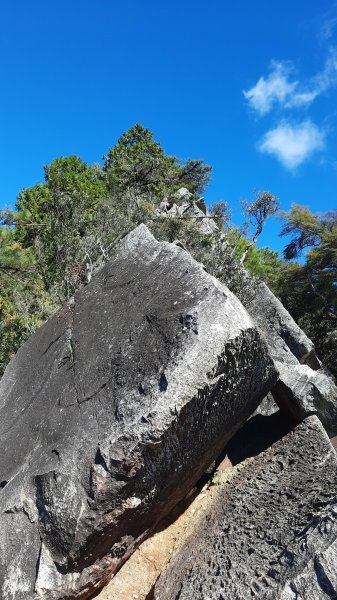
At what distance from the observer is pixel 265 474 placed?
5.66m

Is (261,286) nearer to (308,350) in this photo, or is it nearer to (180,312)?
(308,350)

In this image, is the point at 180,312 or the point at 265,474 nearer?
the point at 180,312

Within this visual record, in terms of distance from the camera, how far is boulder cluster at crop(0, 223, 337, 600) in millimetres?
4188

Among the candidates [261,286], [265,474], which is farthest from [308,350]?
[265,474]

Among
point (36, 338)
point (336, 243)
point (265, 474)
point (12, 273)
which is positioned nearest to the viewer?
point (265, 474)

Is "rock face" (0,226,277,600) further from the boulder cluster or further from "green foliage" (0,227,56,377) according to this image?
"green foliage" (0,227,56,377)

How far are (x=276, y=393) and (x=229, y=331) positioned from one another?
3062mm

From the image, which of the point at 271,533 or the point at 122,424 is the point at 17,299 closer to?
the point at 122,424

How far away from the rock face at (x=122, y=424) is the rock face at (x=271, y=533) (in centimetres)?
59

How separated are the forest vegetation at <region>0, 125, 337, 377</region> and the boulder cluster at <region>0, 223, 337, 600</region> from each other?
5968 millimetres

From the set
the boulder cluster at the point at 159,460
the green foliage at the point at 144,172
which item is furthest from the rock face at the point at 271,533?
the green foliage at the point at 144,172

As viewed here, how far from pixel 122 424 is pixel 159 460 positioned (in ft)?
1.83

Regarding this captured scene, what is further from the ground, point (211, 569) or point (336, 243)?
point (336, 243)

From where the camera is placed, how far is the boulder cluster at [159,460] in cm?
419
